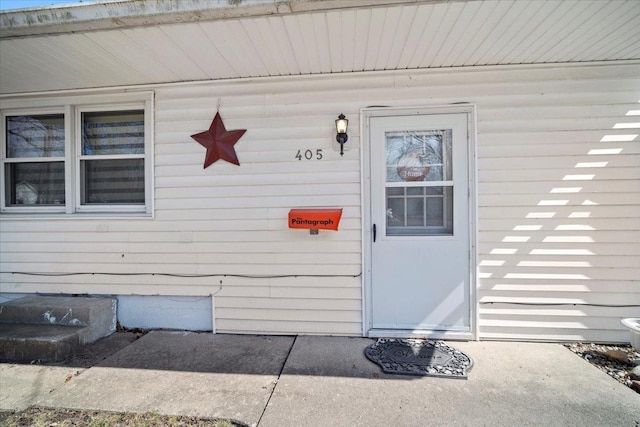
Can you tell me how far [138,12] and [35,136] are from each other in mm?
2552

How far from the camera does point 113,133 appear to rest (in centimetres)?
356

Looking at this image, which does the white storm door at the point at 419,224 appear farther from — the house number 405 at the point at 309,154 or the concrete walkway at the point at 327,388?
the house number 405 at the point at 309,154

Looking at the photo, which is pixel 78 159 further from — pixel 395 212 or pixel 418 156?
pixel 418 156

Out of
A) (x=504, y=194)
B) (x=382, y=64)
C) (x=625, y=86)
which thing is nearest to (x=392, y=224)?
(x=504, y=194)

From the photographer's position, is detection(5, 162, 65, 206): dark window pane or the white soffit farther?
detection(5, 162, 65, 206): dark window pane

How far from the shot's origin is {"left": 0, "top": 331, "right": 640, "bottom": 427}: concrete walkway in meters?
2.02

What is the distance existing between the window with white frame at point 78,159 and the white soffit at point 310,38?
48 cm

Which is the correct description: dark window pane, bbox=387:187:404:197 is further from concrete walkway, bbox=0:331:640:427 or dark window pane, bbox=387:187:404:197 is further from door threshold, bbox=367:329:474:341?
concrete walkway, bbox=0:331:640:427

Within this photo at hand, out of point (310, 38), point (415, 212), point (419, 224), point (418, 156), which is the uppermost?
point (310, 38)

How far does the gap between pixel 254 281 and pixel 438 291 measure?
191 cm

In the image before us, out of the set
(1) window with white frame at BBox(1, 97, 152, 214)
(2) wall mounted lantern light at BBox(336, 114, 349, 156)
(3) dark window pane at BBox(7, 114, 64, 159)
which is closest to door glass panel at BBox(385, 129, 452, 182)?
(2) wall mounted lantern light at BBox(336, 114, 349, 156)

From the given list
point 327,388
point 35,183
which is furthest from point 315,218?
point 35,183

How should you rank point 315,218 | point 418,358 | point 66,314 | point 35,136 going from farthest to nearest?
point 35,136
point 66,314
point 315,218
point 418,358

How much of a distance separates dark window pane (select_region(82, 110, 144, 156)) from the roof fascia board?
1.10 m
